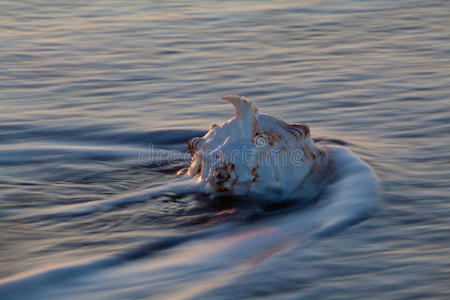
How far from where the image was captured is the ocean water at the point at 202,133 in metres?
3.73

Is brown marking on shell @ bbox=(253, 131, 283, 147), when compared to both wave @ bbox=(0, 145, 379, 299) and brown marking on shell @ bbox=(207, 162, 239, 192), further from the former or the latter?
wave @ bbox=(0, 145, 379, 299)

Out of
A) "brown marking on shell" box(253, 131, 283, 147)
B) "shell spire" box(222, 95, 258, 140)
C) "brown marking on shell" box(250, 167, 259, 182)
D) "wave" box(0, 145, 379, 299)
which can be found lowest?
"wave" box(0, 145, 379, 299)

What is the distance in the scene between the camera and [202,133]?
6176 millimetres

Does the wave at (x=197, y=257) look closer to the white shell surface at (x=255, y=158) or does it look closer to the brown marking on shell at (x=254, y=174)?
the white shell surface at (x=255, y=158)

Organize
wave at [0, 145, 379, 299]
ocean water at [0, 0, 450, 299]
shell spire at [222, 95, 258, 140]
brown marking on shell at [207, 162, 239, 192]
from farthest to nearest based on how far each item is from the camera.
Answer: shell spire at [222, 95, 258, 140]
brown marking on shell at [207, 162, 239, 192]
ocean water at [0, 0, 450, 299]
wave at [0, 145, 379, 299]

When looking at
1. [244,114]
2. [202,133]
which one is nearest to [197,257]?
[244,114]

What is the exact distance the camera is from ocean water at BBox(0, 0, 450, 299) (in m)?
3.73

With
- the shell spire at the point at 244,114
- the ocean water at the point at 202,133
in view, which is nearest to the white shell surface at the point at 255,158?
the shell spire at the point at 244,114

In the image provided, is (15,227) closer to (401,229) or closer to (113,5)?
(401,229)

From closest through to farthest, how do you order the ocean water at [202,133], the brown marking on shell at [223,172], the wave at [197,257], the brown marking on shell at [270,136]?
the wave at [197,257] → the ocean water at [202,133] → the brown marking on shell at [223,172] → the brown marking on shell at [270,136]

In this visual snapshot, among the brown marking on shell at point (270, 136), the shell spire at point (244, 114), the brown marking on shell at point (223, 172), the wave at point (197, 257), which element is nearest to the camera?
the wave at point (197, 257)

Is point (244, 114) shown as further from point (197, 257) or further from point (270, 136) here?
point (197, 257)

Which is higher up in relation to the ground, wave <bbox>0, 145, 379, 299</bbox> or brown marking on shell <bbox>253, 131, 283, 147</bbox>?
brown marking on shell <bbox>253, 131, 283, 147</bbox>

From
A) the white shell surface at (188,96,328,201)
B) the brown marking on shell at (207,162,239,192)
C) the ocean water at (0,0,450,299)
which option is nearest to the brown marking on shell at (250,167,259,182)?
the white shell surface at (188,96,328,201)
